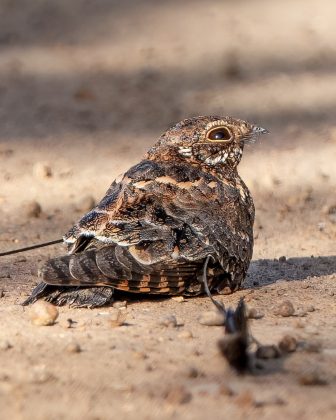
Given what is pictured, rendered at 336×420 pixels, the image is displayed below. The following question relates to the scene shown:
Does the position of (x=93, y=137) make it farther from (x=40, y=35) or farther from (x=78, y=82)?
(x=40, y=35)

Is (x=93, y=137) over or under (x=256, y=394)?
over

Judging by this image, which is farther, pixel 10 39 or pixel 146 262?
pixel 10 39

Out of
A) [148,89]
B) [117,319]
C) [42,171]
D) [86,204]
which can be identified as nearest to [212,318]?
[117,319]

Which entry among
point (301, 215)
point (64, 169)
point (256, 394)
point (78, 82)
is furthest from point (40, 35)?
point (256, 394)

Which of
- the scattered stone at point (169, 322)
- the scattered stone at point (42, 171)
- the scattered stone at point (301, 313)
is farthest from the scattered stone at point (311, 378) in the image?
the scattered stone at point (42, 171)

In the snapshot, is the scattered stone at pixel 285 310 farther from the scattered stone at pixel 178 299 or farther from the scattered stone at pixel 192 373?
the scattered stone at pixel 192 373

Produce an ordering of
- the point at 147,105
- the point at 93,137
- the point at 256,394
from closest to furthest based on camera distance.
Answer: the point at 256,394, the point at 93,137, the point at 147,105
